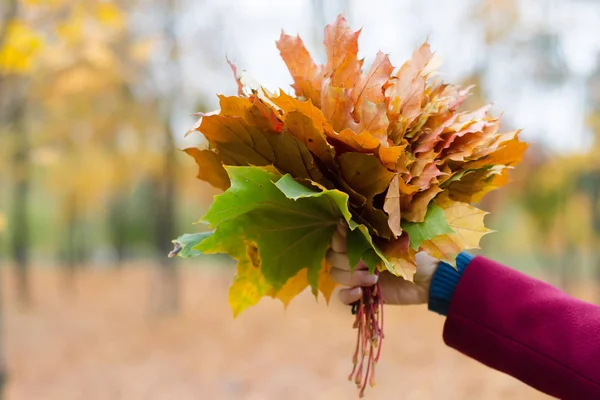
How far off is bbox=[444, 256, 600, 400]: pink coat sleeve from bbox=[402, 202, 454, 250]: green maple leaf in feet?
1.10

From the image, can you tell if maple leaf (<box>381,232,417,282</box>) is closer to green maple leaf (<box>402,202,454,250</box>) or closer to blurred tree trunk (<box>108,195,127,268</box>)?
green maple leaf (<box>402,202,454,250</box>)

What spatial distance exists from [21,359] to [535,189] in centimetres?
1045

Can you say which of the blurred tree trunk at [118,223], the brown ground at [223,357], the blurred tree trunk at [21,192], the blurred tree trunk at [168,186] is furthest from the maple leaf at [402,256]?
the blurred tree trunk at [118,223]

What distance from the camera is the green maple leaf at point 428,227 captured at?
1225mm

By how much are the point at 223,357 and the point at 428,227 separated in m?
6.62

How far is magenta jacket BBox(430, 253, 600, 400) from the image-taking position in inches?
51.8

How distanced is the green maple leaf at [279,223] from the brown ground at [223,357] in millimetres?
4708

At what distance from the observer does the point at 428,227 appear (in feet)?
4.10

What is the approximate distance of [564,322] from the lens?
1.36 m

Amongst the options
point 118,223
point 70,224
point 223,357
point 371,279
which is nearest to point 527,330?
point 371,279

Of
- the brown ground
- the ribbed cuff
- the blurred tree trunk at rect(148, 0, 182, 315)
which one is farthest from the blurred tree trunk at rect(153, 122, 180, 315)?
the ribbed cuff

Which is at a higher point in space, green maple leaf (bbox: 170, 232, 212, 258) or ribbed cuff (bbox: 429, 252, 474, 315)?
green maple leaf (bbox: 170, 232, 212, 258)

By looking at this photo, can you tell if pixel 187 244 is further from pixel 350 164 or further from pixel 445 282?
pixel 445 282

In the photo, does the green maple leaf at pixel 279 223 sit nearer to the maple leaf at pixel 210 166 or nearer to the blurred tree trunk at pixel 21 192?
the maple leaf at pixel 210 166
